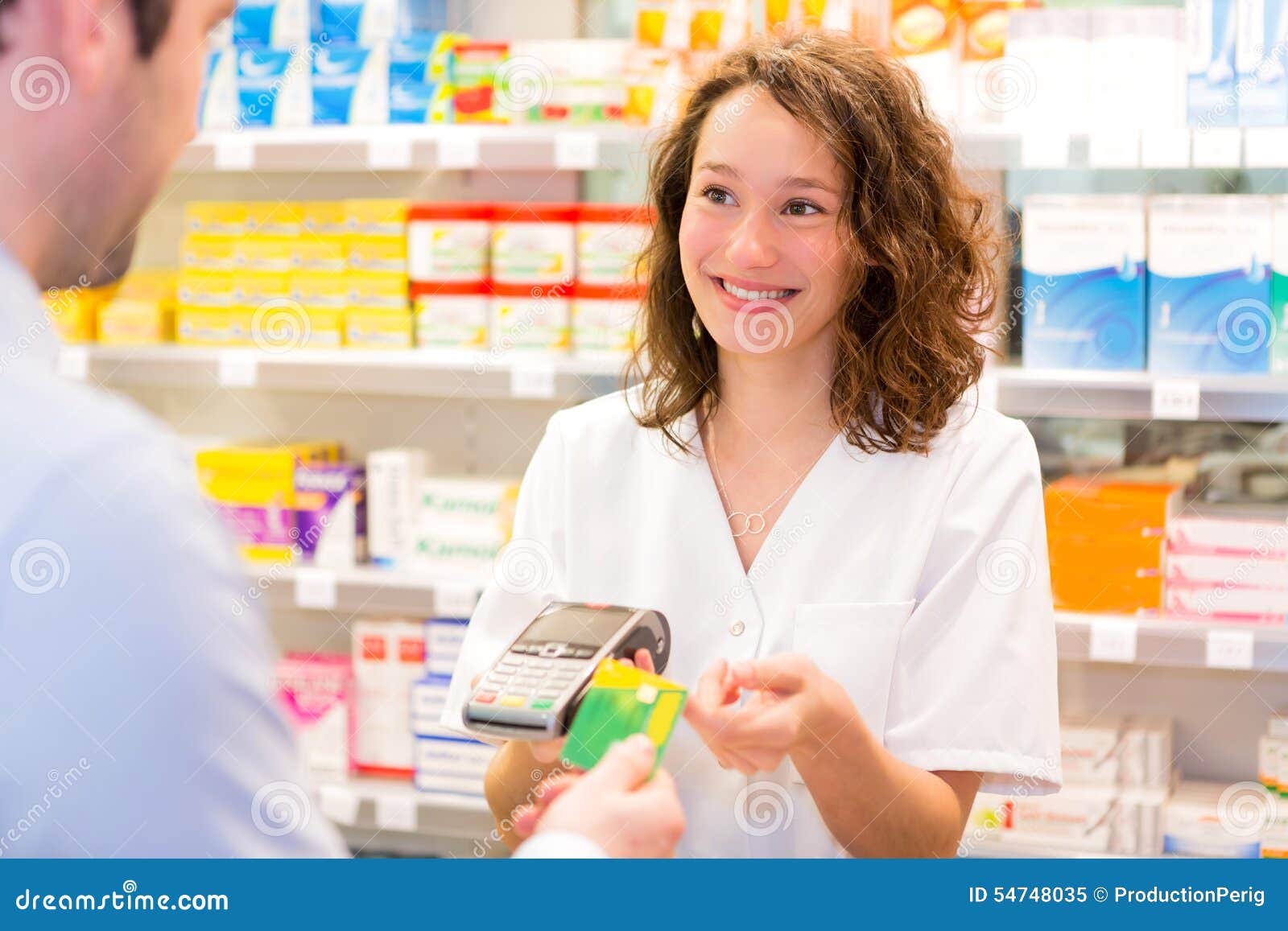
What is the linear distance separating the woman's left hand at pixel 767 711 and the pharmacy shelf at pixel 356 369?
1348 mm

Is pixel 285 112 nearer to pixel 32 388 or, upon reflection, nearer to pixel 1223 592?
pixel 1223 592

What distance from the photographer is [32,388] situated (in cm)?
51

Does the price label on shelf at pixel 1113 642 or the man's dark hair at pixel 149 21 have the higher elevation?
the man's dark hair at pixel 149 21

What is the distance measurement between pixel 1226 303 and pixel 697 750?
56.9 inches

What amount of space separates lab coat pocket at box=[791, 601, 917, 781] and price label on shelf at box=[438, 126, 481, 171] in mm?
1410

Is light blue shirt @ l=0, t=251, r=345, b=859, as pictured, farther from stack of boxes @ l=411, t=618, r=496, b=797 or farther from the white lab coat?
stack of boxes @ l=411, t=618, r=496, b=797

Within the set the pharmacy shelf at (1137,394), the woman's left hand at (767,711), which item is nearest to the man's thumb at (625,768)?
the woman's left hand at (767,711)

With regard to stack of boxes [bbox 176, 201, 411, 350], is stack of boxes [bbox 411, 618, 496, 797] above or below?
below

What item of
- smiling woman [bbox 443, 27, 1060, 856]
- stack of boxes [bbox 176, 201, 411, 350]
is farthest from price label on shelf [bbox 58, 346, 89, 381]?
smiling woman [bbox 443, 27, 1060, 856]

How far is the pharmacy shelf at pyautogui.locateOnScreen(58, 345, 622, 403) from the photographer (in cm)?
243

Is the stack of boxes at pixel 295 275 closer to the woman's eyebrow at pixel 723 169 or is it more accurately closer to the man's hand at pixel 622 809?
the woman's eyebrow at pixel 723 169

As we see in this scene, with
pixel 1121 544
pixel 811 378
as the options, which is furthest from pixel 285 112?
pixel 1121 544

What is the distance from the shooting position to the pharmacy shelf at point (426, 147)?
93.1 inches

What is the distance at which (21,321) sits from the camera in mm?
529
